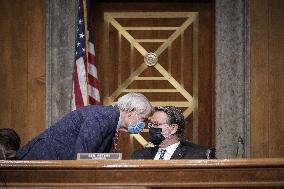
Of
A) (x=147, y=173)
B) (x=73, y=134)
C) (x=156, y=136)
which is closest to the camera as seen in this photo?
(x=147, y=173)

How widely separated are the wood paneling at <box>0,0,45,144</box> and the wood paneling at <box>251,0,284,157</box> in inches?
82.9

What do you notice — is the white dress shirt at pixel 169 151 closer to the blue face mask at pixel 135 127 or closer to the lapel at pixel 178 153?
the lapel at pixel 178 153

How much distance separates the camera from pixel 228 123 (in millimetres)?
6066

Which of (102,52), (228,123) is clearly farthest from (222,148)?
(102,52)

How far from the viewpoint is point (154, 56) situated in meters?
6.37

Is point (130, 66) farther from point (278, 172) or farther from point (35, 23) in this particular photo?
point (278, 172)

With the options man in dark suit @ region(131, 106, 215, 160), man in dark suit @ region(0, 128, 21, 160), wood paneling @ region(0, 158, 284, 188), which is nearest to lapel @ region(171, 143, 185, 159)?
man in dark suit @ region(131, 106, 215, 160)

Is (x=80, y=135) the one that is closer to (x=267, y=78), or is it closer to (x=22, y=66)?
(x=22, y=66)

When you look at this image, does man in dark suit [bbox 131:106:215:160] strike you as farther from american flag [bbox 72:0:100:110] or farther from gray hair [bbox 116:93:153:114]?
american flag [bbox 72:0:100:110]

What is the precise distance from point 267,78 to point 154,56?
1.17 metres

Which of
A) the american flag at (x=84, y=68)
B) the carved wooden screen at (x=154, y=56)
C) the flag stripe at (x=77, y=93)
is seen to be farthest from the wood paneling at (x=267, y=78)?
the flag stripe at (x=77, y=93)

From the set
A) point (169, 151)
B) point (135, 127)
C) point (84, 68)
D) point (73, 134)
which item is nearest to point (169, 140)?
point (169, 151)

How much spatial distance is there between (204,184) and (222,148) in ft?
9.53

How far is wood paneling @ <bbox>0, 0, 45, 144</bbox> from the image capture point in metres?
6.14
